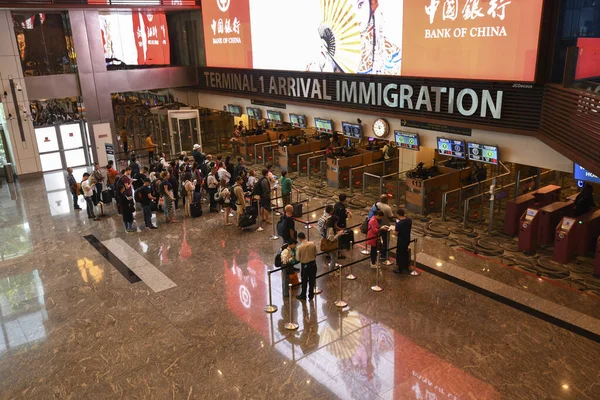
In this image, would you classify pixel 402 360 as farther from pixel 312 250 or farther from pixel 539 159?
pixel 539 159

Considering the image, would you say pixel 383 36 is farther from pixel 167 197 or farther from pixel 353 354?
A: pixel 353 354

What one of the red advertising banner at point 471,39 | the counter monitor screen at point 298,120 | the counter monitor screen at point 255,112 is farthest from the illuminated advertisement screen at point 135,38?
the red advertising banner at point 471,39

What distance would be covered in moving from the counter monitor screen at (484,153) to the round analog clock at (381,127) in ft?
10.1

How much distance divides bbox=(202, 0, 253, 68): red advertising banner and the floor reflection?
45.2 ft

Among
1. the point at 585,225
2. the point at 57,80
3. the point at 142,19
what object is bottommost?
the point at 585,225

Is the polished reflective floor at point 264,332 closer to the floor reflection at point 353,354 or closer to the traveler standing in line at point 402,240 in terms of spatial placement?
the floor reflection at point 353,354

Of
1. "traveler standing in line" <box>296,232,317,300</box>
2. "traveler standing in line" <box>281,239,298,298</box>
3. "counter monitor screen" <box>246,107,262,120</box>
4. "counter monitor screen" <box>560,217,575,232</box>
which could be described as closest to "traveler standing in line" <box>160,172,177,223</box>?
"traveler standing in line" <box>281,239,298,298</box>

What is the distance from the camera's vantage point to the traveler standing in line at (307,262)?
344 inches

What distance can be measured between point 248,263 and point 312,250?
2855 millimetres

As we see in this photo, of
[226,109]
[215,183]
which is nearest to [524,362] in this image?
[215,183]

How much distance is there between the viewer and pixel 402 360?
7520 millimetres

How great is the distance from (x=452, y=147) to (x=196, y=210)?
7.62m

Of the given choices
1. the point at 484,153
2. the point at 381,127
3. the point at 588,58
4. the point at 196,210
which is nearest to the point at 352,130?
the point at 381,127

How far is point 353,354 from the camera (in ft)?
25.3
